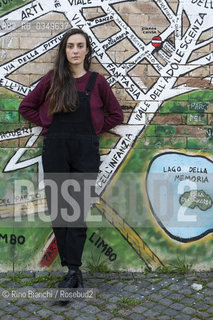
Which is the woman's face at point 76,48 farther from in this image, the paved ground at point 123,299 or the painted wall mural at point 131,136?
the paved ground at point 123,299

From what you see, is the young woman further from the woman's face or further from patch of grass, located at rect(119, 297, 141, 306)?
patch of grass, located at rect(119, 297, 141, 306)

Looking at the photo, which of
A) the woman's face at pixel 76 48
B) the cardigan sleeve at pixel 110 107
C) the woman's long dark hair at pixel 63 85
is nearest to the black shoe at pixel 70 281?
the cardigan sleeve at pixel 110 107

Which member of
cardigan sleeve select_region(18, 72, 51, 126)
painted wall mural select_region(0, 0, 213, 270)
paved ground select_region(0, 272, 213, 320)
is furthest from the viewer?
painted wall mural select_region(0, 0, 213, 270)

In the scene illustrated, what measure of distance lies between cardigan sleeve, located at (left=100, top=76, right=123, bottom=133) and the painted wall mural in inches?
5.9

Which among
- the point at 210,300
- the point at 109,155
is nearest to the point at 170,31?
the point at 109,155

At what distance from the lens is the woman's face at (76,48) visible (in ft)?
12.0

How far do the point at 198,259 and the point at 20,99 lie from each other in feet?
7.68

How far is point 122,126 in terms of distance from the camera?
13.2 feet

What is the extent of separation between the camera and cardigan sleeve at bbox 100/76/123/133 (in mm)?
3783

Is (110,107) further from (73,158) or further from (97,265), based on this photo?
(97,265)

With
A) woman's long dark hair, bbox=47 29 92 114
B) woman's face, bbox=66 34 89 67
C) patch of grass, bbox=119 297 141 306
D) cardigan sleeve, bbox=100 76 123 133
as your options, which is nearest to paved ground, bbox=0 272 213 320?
patch of grass, bbox=119 297 141 306

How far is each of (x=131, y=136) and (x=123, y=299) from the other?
1500mm

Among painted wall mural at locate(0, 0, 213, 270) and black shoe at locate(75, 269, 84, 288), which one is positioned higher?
painted wall mural at locate(0, 0, 213, 270)

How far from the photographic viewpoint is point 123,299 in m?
3.58
